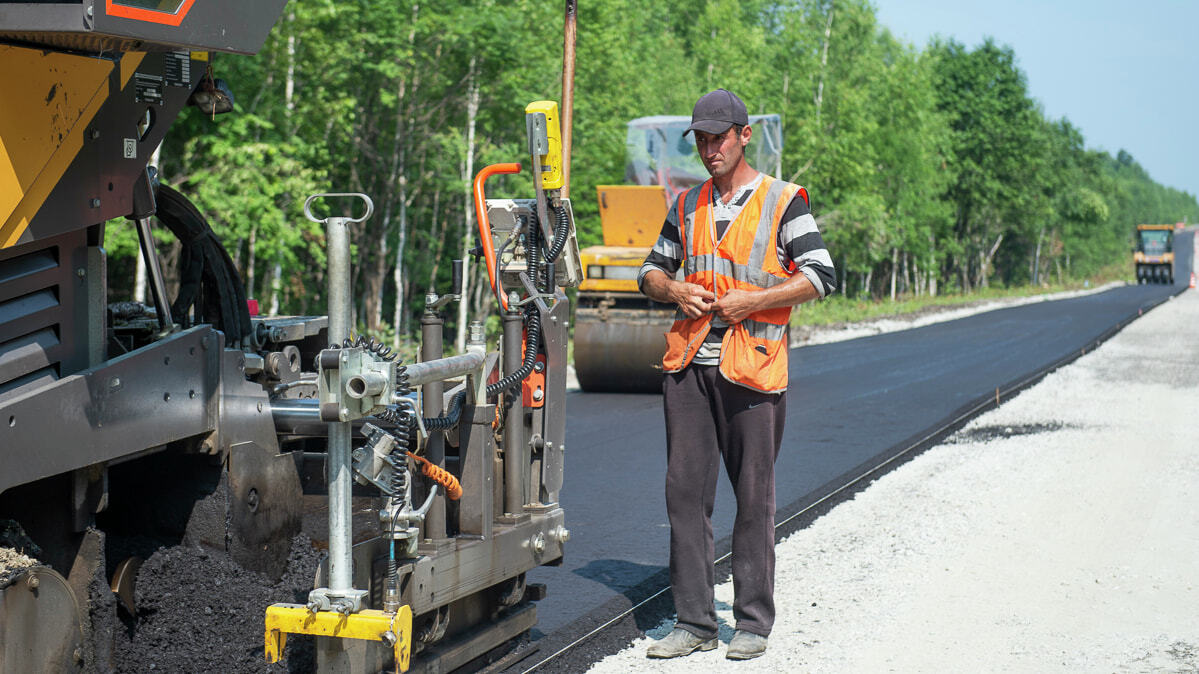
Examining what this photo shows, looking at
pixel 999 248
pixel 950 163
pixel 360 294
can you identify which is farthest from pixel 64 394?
pixel 999 248

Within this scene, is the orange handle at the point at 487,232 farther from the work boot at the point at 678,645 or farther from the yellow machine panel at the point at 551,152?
the work boot at the point at 678,645

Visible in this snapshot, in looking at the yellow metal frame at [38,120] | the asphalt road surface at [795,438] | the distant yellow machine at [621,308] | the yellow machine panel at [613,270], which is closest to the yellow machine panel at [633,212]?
the distant yellow machine at [621,308]

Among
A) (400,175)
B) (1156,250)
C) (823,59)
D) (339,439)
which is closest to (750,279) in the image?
(339,439)

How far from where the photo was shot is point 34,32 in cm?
263

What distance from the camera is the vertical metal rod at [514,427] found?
4082mm

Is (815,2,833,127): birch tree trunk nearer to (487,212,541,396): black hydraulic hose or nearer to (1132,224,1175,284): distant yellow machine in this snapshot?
(1132,224,1175,284): distant yellow machine

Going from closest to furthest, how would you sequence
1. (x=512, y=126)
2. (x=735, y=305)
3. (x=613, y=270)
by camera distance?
(x=735, y=305), (x=613, y=270), (x=512, y=126)

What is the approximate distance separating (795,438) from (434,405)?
703cm

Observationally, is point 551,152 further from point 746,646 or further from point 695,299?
point 746,646

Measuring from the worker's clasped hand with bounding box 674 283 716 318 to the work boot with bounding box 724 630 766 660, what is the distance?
1185mm

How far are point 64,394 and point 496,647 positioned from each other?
1.85 metres

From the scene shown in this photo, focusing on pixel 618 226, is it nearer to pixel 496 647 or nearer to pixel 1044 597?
pixel 1044 597

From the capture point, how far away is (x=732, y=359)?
4535 millimetres

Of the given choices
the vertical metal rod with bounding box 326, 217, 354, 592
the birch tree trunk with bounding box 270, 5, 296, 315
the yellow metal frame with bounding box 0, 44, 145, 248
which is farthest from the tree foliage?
the yellow metal frame with bounding box 0, 44, 145, 248
